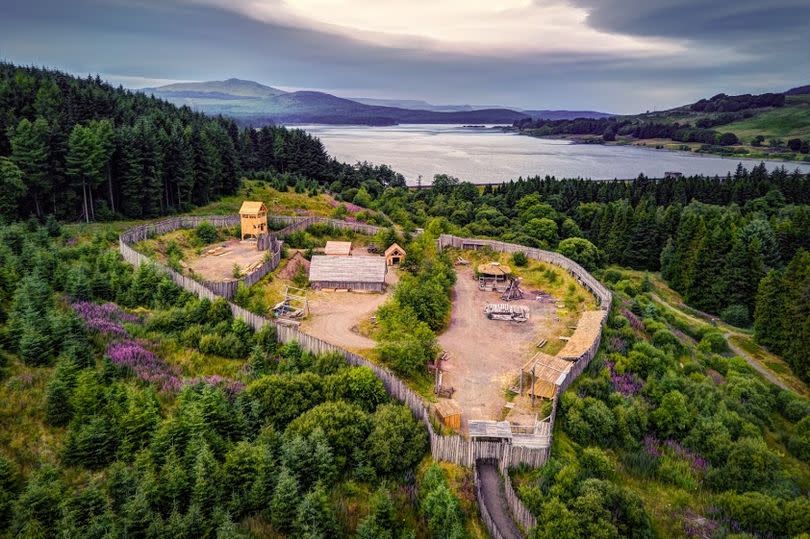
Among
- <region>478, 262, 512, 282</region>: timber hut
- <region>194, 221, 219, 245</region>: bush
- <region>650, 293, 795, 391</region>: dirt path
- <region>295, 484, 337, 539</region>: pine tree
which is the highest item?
<region>194, 221, 219, 245</region>: bush

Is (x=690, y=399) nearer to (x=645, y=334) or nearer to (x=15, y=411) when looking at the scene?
(x=645, y=334)

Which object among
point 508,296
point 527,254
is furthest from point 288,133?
point 508,296

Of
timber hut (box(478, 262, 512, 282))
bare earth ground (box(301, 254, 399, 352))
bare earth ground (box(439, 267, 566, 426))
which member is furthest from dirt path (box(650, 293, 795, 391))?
bare earth ground (box(301, 254, 399, 352))

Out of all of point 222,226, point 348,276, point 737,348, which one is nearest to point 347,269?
point 348,276

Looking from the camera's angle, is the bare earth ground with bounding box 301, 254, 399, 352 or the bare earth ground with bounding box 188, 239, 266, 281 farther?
the bare earth ground with bounding box 188, 239, 266, 281

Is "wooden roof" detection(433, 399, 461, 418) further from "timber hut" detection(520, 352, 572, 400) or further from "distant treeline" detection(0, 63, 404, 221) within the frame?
"distant treeline" detection(0, 63, 404, 221)

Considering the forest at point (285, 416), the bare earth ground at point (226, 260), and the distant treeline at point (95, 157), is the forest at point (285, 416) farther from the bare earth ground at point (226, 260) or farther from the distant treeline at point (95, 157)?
the bare earth ground at point (226, 260)

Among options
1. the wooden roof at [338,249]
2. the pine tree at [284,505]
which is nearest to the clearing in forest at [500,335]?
the pine tree at [284,505]
